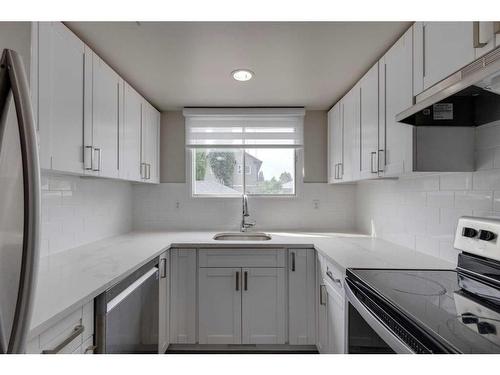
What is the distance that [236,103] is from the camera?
9.21 ft

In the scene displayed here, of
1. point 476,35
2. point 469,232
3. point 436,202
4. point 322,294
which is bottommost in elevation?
point 322,294

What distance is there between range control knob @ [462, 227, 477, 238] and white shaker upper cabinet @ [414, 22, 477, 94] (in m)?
0.67

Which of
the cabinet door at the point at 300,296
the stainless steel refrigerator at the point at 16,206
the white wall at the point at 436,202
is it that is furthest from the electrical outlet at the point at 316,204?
the stainless steel refrigerator at the point at 16,206

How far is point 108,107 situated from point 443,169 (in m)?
2.00

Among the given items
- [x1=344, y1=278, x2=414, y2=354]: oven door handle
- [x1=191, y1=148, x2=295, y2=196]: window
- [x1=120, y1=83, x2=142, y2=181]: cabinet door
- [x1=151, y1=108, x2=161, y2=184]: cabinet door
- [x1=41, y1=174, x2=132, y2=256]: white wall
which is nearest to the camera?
[x1=344, y1=278, x2=414, y2=354]: oven door handle

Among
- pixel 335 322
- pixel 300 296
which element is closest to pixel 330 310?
pixel 335 322

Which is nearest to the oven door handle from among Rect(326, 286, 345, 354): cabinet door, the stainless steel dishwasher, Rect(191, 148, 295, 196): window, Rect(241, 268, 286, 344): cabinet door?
Rect(326, 286, 345, 354): cabinet door

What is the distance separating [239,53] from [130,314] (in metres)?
1.61

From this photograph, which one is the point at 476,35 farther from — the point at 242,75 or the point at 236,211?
the point at 236,211

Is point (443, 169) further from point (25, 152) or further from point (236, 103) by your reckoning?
point (236, 103)

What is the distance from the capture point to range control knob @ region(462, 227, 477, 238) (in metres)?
1.29

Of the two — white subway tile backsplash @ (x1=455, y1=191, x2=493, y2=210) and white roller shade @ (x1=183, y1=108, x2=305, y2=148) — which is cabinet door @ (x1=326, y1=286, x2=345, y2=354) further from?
white roller shade @ (x1=183, y1=108, x2=305, y2=148)

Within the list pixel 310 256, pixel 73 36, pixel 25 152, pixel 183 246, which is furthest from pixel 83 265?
pixel 310 256

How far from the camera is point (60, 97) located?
4.69 feet
